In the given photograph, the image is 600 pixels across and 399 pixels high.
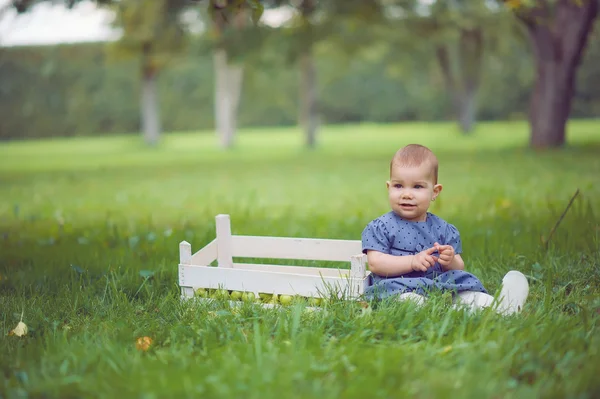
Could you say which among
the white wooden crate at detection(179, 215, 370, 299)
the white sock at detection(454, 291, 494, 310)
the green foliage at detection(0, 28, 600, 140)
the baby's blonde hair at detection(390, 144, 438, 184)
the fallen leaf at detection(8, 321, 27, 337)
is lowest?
the fallen leaf at detection(8, 321, 27, 337)

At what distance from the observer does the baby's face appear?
2744 millimetres

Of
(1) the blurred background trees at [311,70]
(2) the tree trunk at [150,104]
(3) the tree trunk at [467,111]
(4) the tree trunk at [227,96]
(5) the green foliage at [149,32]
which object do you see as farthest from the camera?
(3) the tree trunk at [467,111]

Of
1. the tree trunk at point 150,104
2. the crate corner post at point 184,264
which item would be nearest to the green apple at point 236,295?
the crate corner post at point 184,264

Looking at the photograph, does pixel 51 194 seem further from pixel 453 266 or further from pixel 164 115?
pixel 164 115

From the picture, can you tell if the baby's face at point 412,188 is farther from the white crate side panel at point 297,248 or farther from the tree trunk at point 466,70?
the tree trunk at point 466,70

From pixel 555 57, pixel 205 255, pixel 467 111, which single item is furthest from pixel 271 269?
pixel 467 111

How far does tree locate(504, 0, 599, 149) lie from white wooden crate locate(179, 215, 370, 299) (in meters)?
8.89

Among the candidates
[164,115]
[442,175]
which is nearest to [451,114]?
[164,115]

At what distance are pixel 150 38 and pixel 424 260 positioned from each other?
15.3 metres

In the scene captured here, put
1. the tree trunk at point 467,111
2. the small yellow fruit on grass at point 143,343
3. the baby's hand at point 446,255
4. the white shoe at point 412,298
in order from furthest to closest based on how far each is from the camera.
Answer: the tree trunk at point 467,111 < the baby's hand at point 446,255 < the white shoe at point 412,298 < the small yellow fruit on grass at point 143,343

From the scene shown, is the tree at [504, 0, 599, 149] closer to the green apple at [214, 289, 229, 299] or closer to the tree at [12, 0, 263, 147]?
the tree at [12, 0, 263, 147]

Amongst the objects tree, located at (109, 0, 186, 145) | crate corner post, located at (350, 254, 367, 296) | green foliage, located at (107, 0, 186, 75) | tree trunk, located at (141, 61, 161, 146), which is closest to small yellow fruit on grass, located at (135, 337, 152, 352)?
crate corner post, located at (350, 254, 367, 296)

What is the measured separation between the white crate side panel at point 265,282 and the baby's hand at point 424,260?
0.27 meters

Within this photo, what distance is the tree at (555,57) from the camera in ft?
35.9
